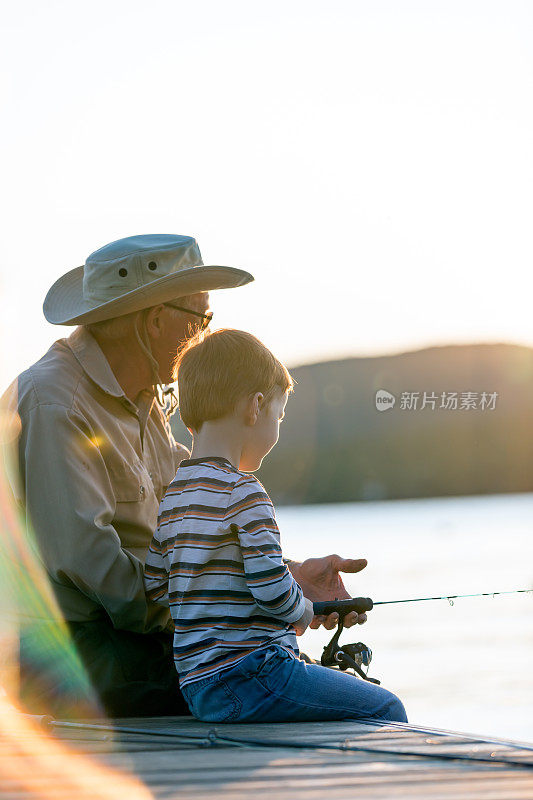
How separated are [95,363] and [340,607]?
2.81 feet

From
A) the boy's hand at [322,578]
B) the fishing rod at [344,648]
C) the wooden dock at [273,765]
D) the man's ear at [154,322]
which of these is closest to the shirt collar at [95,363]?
the man's ear at [154,322]

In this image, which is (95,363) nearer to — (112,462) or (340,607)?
(112,462)

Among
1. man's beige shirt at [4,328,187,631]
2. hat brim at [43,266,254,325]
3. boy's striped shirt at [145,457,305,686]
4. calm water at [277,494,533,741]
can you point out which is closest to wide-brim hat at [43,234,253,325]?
hat brim at [43,266,254,325]

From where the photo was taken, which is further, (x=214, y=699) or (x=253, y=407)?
(x=253, y=407)

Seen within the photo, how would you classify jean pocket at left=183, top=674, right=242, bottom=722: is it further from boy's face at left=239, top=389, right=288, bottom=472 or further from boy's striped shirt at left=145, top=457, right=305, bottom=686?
boy's face at left=239, top=389, right=288, bottom=472

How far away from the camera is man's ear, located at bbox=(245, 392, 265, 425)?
8.16ft

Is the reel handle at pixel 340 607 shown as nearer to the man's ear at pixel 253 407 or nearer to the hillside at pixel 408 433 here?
the man's ear at pixel 253 407

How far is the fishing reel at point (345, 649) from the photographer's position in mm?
2645

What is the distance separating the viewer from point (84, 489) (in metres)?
2.54

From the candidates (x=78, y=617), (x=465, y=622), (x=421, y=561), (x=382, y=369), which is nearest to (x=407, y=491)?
(x=382, y=369)

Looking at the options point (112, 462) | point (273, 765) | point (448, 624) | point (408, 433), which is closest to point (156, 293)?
point (112, 462)

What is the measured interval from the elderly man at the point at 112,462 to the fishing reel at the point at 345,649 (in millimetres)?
31

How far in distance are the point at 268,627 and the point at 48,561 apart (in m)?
0.53

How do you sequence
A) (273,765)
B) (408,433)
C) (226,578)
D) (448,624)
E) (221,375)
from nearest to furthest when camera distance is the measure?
(273,765) < (226,578) < (221,375) < (448,624) < (408,433)
